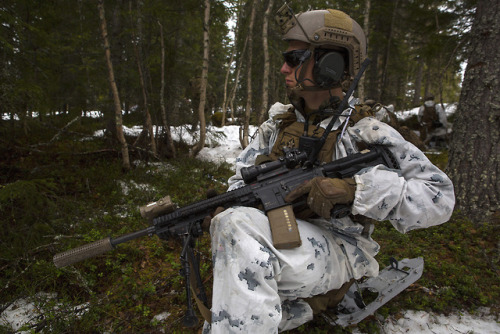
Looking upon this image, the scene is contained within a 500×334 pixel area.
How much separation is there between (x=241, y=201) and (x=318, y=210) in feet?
1.98

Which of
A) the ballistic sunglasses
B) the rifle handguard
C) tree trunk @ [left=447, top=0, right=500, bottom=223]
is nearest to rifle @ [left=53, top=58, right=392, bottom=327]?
the rifle handguard

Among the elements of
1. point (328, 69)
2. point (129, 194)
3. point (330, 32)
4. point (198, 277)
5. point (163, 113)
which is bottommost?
point (129, 194)

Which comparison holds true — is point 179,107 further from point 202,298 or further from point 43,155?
point 202,298

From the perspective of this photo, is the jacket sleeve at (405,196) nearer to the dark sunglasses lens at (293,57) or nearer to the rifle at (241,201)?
the rifle at (241,201)

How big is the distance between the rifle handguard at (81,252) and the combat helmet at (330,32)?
2273 millimetres

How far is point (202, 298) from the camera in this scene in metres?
2.06

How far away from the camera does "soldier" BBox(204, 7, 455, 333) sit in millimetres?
1617

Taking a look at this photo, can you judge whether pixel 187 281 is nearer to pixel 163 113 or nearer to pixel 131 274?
pixel 131 274

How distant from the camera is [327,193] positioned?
5.72 ft

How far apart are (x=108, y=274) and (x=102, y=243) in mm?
1475

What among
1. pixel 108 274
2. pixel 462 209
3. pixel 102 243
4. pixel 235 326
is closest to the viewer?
pixel 235 326

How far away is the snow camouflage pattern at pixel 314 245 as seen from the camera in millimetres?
1597

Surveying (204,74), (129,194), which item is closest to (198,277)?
(129,194)

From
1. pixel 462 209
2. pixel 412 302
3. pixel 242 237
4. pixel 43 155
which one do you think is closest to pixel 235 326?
pixel 242 237
